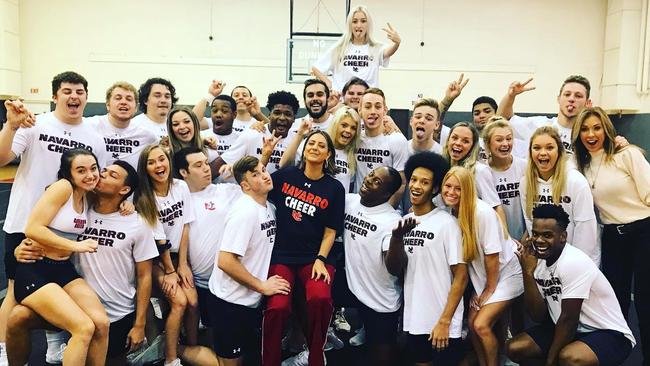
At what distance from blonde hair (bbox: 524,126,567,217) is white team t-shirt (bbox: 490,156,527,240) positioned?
321mm

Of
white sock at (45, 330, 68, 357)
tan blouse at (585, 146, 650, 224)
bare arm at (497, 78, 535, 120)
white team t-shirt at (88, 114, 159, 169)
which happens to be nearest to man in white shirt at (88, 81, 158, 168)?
white team t-shirt at (88, 114, 159, 169)

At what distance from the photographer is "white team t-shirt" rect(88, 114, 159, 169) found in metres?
4.66

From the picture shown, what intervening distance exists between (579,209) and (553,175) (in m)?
0.32

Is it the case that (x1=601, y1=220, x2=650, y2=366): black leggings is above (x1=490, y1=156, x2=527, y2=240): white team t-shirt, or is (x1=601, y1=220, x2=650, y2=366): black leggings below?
below

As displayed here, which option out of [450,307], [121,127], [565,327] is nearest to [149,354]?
[121,127]

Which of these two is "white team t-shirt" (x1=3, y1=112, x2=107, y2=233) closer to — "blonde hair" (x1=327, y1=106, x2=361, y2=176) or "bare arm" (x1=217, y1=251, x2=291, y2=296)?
"bare arm" (x1=217, y1=251, x2=291, y2=296)

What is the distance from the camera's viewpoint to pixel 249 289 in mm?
4039

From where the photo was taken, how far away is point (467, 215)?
390 centimetres

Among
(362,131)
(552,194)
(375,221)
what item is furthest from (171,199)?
(552,194)

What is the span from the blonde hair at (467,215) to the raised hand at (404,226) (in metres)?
0.37

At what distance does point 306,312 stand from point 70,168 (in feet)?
6.66

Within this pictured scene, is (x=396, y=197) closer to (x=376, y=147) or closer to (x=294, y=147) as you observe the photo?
(x=376, y=147)

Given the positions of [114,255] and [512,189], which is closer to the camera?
[114,255]

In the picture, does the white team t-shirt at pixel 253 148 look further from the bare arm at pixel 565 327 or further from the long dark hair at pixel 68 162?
the bare arm at pixel 565 327
